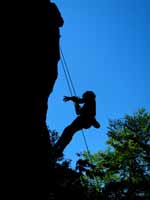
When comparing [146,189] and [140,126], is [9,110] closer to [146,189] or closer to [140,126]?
[146,189]

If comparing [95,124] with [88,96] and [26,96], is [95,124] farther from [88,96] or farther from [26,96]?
[26,96]

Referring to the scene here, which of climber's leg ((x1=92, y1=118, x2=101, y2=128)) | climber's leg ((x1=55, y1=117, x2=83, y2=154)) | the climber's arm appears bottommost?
climber's leg ((x1=55, y1=117, x2=83, y2=154))

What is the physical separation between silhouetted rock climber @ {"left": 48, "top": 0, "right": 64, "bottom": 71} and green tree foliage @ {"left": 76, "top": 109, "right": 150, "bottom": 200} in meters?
12.9

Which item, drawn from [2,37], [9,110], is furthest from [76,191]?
[2,37]

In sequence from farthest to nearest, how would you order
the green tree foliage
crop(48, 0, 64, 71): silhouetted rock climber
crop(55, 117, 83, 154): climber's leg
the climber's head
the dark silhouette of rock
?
the green tree foliage
crop(48, 0, 64, 71): silhouetted rock climber
the climber's head
crop(55, 117, 83, 154): climber's leg
the dark silhouette of rock

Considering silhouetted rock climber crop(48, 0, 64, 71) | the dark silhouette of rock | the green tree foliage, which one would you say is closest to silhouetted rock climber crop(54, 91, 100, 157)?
the dark silhouette of rock

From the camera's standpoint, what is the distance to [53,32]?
7668 mm

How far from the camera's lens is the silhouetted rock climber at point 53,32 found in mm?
7355

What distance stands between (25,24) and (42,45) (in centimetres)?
67

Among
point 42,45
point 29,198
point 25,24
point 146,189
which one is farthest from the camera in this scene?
point 146,189

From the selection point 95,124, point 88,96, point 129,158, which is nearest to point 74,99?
point 88,96

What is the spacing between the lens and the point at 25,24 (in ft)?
20.8

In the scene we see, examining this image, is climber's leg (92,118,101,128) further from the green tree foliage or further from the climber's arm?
the green tree foliage

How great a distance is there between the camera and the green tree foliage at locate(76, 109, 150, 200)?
2081 cm
